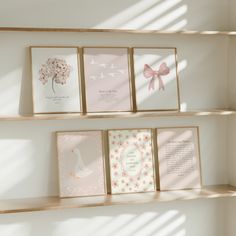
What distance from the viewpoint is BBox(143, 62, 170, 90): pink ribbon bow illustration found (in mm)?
2930

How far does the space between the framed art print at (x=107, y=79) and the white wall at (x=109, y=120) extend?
0.07 meters

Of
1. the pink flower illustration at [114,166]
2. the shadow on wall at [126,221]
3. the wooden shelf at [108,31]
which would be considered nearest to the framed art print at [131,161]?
the pink flower illustration at [114,166]

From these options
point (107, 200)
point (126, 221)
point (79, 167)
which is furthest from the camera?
point (126, 221)

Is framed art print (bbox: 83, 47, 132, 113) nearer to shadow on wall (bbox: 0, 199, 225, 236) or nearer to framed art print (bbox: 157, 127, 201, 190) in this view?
framed art print (bbox: 157, 127, 201, 190)

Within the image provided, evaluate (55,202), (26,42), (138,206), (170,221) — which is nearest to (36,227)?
(55,202)

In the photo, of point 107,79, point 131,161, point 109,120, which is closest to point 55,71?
point 107,79

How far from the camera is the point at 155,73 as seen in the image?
2.94m

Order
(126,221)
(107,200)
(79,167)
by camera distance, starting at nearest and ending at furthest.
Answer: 1. (107,200)
2. (79,167)
3. (126,221)

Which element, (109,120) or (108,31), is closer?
(108,31)

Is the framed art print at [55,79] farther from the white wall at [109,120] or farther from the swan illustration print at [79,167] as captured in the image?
the swan illustration print at [79,167]

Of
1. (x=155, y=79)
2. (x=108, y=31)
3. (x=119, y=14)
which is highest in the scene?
(x=119, y=14)

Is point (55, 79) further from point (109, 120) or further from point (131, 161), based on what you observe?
point (131, 161)

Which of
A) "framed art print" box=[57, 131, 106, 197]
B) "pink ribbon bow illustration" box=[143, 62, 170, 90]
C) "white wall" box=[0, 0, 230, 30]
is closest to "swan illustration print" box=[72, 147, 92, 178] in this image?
"framed art print" box=[57, 131, 106, 197]

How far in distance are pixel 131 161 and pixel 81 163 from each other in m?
0.28
